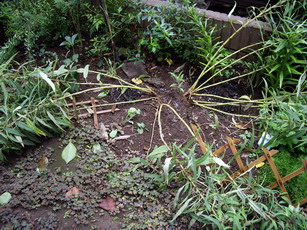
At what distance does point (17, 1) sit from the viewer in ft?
11.9

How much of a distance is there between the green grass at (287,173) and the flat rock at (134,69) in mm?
1616

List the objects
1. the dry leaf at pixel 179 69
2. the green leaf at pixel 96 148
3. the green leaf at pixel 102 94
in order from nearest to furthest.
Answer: the green leaf at pixel 96 148, the green leaf at pixel 102 94, the dry leaf at pixel 179 69

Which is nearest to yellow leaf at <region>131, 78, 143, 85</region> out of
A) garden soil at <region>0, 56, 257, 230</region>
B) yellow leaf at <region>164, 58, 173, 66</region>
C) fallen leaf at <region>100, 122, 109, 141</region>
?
garden soil at <region>0, 56, 257, 230</region>

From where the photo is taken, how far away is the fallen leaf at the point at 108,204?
221 cm

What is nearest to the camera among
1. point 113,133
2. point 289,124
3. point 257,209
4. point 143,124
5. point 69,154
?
point 257,209

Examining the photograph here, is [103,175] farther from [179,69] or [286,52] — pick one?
[286,52]

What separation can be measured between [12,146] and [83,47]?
5.62 feet

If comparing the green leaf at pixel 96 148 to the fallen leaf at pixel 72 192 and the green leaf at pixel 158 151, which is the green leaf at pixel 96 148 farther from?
the green leaf at pixel 158 151

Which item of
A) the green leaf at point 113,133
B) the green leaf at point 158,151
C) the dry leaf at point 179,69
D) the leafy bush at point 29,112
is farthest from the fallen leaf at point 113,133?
the dry leaf at point 179,69

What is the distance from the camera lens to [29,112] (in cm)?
247

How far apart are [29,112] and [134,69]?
4.40 feet

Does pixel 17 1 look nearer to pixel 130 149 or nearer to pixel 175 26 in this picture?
pixel 175 26

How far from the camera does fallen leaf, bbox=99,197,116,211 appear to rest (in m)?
2.21

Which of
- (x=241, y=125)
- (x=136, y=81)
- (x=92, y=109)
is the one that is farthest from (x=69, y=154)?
(x=241, y=125)
